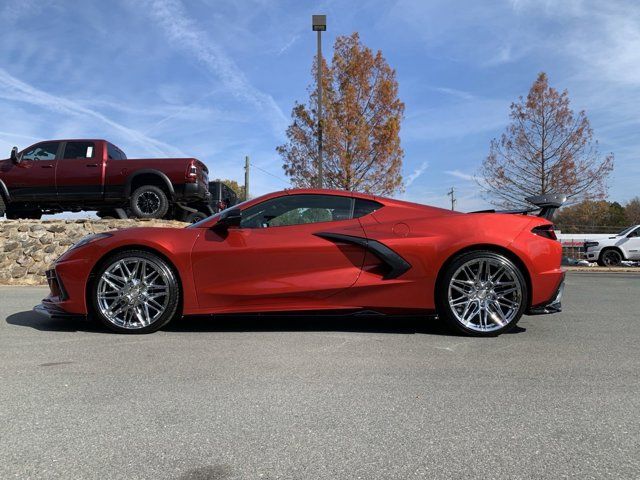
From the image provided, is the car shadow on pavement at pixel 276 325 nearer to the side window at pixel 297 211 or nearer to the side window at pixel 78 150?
the side window at pixel 297 211

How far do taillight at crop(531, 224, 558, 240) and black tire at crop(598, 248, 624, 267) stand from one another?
19.0 m

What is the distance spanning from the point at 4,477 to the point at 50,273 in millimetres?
3081

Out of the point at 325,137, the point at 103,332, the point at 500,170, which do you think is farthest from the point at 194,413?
the point at 500,170

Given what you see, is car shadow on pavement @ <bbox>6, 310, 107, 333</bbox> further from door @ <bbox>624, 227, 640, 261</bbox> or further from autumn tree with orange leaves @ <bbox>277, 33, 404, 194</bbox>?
door @ <bbox>624, 227, 640, 261</bbox>

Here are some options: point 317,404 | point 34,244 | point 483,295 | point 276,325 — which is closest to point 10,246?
point 34,244

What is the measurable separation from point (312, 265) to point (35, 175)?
909 cm

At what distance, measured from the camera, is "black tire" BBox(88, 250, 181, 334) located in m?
4.53

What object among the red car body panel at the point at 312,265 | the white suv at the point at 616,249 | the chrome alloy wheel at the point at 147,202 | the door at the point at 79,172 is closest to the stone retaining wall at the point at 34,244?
the chrome alloy wheel at the point at 147,202

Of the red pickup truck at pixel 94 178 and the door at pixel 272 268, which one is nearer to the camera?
the door at pixel 272 268

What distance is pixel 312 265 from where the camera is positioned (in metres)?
4.51

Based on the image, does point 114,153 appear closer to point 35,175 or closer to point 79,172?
point 79,172

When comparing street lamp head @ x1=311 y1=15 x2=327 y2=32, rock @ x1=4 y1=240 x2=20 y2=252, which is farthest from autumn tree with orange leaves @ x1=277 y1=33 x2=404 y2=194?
rock @ x1=4 y1=240 x2=20 y2=252

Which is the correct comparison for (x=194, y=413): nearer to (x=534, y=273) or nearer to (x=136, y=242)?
(x=136, y=242)

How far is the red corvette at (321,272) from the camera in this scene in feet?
14.8
